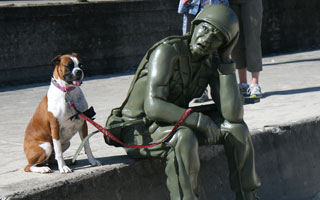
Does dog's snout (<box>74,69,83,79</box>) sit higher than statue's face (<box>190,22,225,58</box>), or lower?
lower

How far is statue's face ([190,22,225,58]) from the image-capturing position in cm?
369

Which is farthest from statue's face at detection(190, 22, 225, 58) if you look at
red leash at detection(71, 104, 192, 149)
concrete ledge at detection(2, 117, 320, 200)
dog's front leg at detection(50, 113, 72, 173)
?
dog's front leg at detection(50, 113, 72, 173)

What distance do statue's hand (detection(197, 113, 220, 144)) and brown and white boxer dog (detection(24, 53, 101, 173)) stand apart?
81 centimetres

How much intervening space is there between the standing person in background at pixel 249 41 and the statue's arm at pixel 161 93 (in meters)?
3.12

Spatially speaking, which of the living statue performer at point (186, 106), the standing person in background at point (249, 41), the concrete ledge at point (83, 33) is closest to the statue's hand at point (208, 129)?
the living statue performer at point (186, 106)

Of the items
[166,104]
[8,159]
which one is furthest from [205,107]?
[8,159]

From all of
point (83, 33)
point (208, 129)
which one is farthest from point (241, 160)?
point (83, 33)

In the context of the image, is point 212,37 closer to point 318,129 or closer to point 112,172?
point 112,172

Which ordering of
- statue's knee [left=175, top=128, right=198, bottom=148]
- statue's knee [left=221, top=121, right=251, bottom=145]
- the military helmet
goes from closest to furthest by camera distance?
statue's knee [left=175, top=128, right=198, bottom=148], the military helmet, statue's knee [left=221, top=121, right=251, bottom=145]

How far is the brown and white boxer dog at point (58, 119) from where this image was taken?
3746 mm

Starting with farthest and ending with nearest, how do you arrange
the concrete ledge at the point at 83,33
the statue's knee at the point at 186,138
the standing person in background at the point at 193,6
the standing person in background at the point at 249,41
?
the concrete ledge at the point at 83,33 → the standing person in background at the point at 249,41 → the standing person in background at the point at 193,6 → the statue's knee at the point at 186,138

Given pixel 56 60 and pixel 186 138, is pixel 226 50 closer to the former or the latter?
pixel 186 138

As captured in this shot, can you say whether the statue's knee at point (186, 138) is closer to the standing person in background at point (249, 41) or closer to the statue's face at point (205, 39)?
the statue's face at point (205, 39)

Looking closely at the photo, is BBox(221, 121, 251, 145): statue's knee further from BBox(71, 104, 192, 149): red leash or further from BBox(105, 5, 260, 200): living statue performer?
BBox(71, 104, 192, 149): red leash
